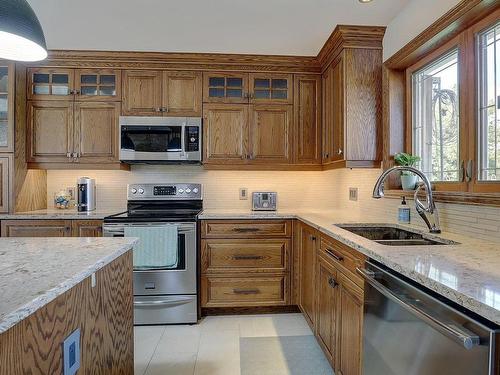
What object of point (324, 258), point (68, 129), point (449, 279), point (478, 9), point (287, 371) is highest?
point (478, 9)

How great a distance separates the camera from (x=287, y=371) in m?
2.01

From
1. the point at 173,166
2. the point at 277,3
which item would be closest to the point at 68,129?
the point at 173,166

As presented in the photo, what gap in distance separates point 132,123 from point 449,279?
273cm

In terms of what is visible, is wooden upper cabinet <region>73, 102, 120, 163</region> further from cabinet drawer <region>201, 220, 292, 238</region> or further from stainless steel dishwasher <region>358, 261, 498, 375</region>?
stainless steel dishwasher <region>358, 261, 498, 375</region>

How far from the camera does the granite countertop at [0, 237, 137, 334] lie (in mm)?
733

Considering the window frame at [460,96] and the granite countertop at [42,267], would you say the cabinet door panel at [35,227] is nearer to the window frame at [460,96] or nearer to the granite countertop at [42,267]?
the granite countertop at [42,267]

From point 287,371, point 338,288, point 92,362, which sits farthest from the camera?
point 287,371

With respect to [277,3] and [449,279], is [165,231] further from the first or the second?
[449,279]

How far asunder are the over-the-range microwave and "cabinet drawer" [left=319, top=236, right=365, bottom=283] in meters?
1.50

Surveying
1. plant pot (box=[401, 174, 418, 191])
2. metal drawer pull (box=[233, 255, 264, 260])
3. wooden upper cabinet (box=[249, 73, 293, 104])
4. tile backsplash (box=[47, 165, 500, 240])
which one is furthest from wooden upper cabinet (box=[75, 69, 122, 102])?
plant pot (box=[401, 174, 418, 191])

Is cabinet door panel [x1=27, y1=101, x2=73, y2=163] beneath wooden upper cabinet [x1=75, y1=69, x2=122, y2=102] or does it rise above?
beneath

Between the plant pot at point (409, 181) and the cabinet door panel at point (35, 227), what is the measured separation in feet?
8.67

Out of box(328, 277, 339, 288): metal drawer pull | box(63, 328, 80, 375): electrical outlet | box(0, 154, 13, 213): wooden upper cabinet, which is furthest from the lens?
box(0, 154, 13, 213): wooden upper cabinet

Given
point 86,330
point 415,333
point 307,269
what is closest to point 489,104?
point 415,333
